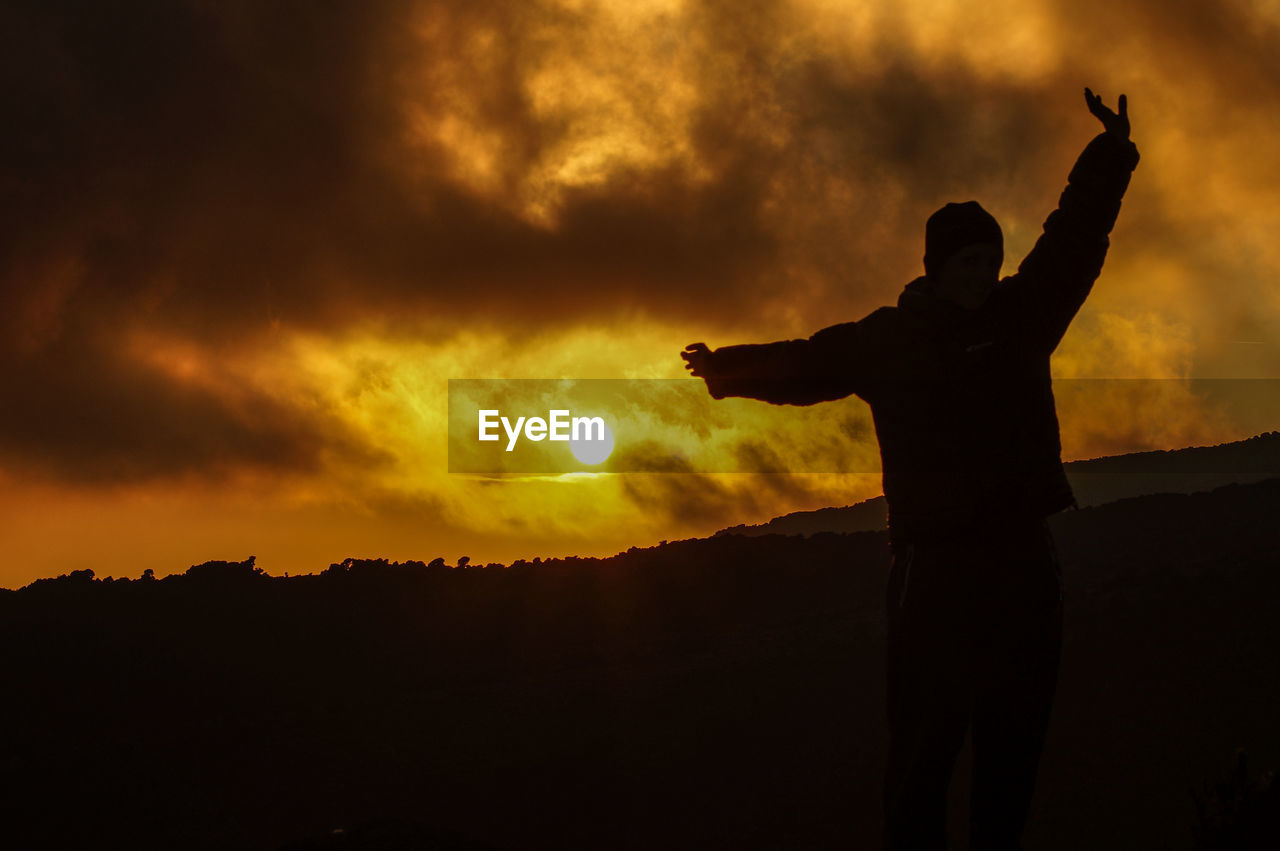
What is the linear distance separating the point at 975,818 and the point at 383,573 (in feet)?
80.3

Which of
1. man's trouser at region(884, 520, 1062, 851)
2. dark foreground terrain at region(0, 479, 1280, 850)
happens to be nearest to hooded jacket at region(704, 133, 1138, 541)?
man's trouser at region(884, 520, 1062, 851)

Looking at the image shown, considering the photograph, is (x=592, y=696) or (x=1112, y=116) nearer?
(x=1112, y=116)

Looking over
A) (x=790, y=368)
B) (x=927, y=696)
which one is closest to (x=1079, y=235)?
(x=790, y=368)

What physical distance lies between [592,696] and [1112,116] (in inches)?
626

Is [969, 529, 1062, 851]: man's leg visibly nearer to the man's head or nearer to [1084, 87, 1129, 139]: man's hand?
the man's head

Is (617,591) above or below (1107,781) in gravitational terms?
above

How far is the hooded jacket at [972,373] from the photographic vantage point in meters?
3.36

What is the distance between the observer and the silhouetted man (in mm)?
3330

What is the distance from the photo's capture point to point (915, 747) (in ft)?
11.0

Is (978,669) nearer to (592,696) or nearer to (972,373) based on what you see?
(972,373)

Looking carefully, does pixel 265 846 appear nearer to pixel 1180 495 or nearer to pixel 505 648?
pixel 505 648

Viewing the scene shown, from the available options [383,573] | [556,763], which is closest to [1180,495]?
[556,763]

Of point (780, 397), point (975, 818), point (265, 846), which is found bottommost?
point (265, 846)

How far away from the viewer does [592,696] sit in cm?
1808
